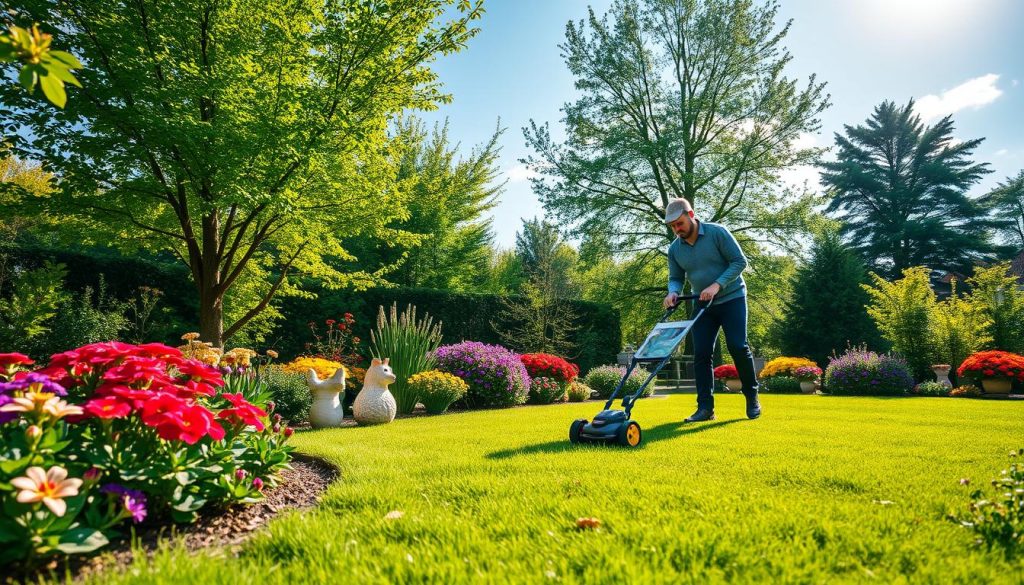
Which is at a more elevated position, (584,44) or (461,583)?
(584,44)

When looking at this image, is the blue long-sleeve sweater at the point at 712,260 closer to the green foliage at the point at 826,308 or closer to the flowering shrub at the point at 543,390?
the flowering shrub at the point at 543,390

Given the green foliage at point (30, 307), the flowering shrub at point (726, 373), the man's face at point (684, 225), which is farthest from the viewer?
the flowering shrub at point (726, 373)

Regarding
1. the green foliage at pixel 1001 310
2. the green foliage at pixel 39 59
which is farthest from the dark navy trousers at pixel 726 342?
the green foliage at pixel 1001 310

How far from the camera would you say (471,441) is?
4.58 m

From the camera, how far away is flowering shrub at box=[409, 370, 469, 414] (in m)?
7.90

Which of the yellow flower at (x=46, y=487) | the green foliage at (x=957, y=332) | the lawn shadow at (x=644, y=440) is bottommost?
the lawn shadow at (x=644, y=440)

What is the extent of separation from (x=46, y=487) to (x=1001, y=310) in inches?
732

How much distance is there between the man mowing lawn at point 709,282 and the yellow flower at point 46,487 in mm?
4401

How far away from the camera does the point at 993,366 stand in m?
10.6

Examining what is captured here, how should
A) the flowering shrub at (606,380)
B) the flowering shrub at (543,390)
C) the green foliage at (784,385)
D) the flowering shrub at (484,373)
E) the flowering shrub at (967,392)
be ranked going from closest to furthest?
the flowering shrub at (484,373) → the flowering shrub at (543,390) → the flowering shrub at (967,392) → the flowering shrub at (606,380) → the green foliage at (784,385)

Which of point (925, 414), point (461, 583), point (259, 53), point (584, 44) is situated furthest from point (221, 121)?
point (584, 44)

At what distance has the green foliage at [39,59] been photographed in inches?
46.7

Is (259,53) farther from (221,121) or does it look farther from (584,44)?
(584,44)

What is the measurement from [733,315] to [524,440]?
2524 millimetres
